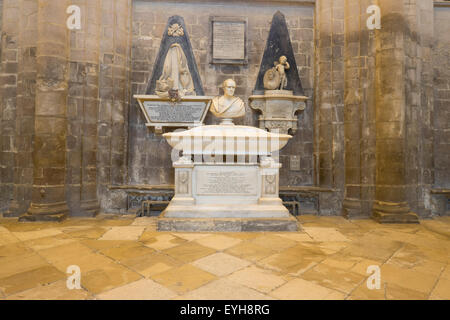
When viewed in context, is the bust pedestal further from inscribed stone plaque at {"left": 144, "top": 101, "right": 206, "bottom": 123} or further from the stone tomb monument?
inscribed stone plaque at {"left": 144, "top": 101, "right": 206, "bottom": 123}

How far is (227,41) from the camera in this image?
5.44 meters

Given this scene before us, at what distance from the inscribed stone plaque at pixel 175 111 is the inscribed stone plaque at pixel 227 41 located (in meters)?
1.16

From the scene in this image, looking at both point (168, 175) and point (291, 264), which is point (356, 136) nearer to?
point (291, 264)

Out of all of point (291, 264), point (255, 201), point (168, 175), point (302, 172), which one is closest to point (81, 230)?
point (168, 175)

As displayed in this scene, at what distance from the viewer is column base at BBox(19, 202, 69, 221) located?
4141mm

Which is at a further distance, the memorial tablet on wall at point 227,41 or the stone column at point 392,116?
the memorial tablet on wall at point 227,41

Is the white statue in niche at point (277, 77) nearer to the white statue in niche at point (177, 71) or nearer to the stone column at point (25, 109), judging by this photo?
the white statue in niche at point (177, 71)

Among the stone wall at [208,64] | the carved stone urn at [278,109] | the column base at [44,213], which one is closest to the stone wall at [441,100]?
the stone wall at [208,64]

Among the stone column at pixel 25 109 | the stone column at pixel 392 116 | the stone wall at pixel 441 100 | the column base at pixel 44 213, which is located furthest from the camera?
the stone wall at pixel 441 100

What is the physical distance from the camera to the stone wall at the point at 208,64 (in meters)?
5.39

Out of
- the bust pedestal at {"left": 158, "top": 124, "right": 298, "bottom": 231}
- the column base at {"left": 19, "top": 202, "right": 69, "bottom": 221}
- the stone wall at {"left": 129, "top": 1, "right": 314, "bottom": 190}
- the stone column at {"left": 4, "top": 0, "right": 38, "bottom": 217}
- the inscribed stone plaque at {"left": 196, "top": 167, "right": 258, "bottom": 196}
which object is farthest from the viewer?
the stone wall at {"left": 129, "top": 1, "right": 314, "bottom": 190}

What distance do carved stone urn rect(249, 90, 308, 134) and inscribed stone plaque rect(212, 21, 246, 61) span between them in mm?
961

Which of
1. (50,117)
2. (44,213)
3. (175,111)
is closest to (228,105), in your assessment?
(175,111)

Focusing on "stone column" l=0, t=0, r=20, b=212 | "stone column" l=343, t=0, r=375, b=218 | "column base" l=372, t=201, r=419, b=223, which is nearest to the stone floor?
"column base" l=372, t=201, r=419, b=223
